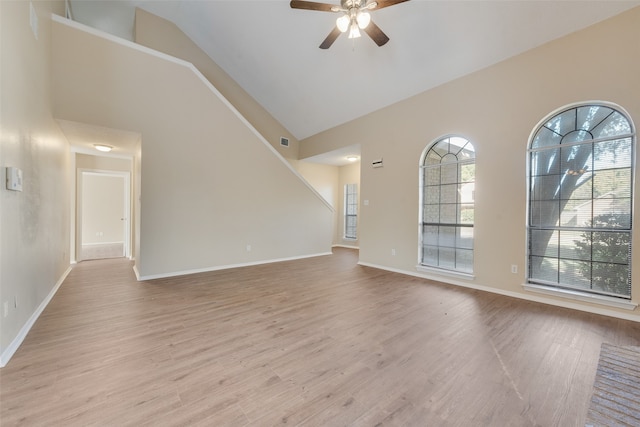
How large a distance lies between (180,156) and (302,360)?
3.91 m

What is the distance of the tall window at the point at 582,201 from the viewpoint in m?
2.89

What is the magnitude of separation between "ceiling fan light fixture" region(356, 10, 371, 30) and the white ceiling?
1279 mm

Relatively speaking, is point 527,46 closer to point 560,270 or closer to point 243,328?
point 560,270

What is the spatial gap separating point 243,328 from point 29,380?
4.63ft

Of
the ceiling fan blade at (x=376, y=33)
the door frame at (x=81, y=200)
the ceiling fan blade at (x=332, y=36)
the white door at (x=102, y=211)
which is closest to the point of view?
the ceiling fan blade at (x=376, y=33)

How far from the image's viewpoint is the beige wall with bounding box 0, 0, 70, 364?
187cm

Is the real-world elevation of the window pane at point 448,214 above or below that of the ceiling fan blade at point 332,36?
below

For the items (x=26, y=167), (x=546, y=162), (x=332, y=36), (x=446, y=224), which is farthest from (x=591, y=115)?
(x=26, y=167)

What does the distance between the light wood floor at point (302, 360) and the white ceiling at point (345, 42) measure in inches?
139

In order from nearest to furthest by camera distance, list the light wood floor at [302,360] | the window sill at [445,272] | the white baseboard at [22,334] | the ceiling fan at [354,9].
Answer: the light wood floor at [302,360]
the white baseboard at [22,334]
the ceiling fan at [354,9]
the window sill at [445,272]

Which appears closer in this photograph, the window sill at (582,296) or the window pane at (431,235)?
the window sill at (582,296)

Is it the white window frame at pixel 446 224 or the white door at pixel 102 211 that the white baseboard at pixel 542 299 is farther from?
the white door at pixel 102 211

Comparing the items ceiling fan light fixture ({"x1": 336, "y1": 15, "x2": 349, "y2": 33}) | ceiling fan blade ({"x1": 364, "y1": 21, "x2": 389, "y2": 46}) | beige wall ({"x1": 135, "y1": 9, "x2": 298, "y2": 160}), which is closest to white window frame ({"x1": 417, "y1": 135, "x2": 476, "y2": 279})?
ceiling fan blade ({"x1": 364, "y1": 21, "x2": 389, "y2": 46})

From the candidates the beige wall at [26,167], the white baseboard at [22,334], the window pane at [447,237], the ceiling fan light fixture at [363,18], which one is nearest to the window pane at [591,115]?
the window pane at [447,237]
